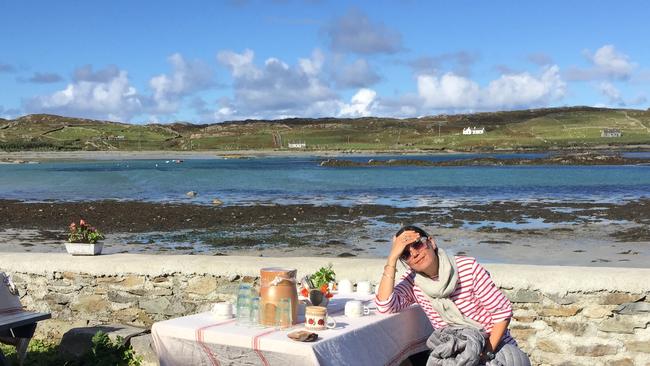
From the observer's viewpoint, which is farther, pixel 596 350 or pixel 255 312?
pixel 596 350

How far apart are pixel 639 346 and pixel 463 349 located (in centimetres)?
234

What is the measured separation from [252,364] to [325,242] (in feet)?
49.4

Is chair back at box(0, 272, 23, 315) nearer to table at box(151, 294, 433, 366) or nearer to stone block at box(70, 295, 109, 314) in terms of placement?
stone block at box(70, 295, 109, 314)

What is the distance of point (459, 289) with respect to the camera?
177 inches

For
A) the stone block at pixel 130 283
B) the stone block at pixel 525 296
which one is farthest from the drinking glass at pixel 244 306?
the stone block at pixel 130 283

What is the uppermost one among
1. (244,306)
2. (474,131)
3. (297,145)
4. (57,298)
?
(474,131)

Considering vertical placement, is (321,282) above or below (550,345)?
above

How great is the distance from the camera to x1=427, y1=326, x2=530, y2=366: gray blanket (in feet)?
14.3

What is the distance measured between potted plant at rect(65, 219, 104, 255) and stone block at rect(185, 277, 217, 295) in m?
1.40

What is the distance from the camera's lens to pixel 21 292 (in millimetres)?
7625

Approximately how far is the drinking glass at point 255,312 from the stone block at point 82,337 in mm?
2711

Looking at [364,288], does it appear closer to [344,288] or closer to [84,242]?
[344,288]

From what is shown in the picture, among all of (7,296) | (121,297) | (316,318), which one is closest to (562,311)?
(316,318)

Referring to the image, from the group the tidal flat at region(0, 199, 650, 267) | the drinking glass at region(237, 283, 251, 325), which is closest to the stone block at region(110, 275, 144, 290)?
the drinking glass at region(237, 283, 251, 325)
